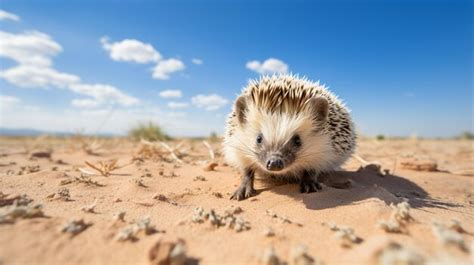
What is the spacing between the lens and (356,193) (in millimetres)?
3061

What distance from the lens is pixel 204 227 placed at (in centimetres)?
225

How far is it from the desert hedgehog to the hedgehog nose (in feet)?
0.05

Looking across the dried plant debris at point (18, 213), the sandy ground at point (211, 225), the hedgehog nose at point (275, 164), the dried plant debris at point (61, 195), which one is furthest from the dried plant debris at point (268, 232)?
the dried plant debris at point (61, 195)

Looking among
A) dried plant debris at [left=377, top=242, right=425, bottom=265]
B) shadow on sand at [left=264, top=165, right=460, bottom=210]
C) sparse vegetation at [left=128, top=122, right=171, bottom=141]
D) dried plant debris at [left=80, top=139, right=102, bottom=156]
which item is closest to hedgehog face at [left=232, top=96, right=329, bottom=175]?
shadow on sand at [left=264, top=165, right=460, bottom=210]

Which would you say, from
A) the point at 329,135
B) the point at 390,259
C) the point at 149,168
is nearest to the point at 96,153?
the point at 149,168

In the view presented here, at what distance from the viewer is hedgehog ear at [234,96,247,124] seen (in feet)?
13.5

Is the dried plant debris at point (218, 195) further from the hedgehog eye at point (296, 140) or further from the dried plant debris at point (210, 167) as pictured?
the dried plant debris at point (210, 167)

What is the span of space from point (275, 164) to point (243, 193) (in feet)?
1.84

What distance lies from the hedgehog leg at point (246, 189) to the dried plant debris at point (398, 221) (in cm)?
162

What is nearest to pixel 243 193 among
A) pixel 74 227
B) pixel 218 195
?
pixel 218 195

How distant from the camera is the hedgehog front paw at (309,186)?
3.48 m

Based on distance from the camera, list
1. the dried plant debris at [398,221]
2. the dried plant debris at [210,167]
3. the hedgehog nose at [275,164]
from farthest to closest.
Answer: the dried plant debris at [210,167] < the hedgehog nose at [275,164] < the dried plant debris at [398,221]

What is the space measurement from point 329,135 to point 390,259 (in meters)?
2.84

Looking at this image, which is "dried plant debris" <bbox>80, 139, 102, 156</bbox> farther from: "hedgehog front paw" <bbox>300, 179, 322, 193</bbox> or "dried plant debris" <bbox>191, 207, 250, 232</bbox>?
"dried plant debris" <bbox>191, 207, 250, 232</bbox>
